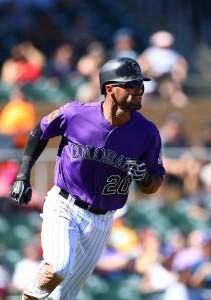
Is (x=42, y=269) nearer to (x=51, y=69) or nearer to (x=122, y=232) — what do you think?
(x=122, y=232)

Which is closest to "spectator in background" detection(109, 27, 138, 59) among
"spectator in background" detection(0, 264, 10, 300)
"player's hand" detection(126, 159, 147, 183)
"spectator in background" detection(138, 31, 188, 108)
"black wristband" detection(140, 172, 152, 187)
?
"spectator in background" detection(138, 31, 188, 108)

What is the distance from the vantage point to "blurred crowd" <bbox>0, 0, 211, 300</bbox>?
11.2m

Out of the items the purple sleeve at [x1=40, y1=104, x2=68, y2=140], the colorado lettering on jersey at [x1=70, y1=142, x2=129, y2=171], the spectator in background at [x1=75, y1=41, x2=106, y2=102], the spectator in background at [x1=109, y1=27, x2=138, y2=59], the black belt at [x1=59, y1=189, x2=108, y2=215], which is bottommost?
the black belt at [x1=59, y1=189, x2=108, y2=215]

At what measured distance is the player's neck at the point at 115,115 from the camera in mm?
7082

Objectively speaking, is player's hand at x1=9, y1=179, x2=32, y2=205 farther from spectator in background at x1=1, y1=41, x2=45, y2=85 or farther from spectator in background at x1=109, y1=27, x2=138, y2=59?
spectator in background at x1=109, y1=27, x2=138, y2=59

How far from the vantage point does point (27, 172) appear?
7164mm

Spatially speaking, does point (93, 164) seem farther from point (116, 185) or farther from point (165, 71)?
point (165, 71)

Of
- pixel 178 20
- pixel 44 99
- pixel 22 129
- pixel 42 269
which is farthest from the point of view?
pixel 178 20

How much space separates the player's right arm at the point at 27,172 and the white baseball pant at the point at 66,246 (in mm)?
188

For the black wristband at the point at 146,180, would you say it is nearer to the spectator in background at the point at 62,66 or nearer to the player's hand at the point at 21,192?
the player's hand at the point at 21,192

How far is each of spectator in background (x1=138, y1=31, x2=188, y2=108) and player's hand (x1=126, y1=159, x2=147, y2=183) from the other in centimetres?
650

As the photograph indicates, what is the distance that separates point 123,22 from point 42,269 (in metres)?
11.1

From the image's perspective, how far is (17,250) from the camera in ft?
38.3

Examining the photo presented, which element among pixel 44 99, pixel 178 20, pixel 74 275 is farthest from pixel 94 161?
pixel 178 20
